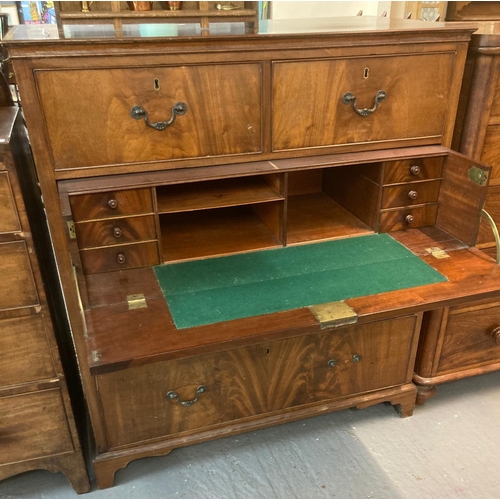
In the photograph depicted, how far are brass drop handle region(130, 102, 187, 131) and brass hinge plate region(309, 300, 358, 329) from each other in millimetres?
564

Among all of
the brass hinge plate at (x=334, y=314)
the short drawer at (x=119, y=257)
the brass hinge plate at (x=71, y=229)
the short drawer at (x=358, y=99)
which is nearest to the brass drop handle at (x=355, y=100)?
the short drawer at (x=358, y=99)

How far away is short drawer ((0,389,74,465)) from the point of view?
1261mm

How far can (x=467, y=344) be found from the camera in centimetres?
163

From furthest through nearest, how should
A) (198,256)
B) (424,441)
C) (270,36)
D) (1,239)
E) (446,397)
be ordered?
(446,397), (424,441), (198,256), (270,36), (1,239)

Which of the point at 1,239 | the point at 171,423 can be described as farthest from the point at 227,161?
the point at 171,423

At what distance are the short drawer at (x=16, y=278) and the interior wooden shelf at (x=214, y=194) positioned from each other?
358mm

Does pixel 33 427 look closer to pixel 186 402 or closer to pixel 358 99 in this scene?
pixel 186 402

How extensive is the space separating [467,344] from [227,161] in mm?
1022

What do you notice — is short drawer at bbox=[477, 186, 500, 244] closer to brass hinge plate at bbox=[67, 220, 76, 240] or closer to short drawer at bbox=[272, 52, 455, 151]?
short drawer at bbox=[272, 52, 455, 151]

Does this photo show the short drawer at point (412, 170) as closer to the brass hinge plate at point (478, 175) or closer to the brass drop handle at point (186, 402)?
the brass hinge plate at point (478, 175)

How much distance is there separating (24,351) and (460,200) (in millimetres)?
1243

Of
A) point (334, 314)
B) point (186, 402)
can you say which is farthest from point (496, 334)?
point (186, 402)

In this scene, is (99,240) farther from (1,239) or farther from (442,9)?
(442,9)

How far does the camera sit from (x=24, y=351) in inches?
47.1
